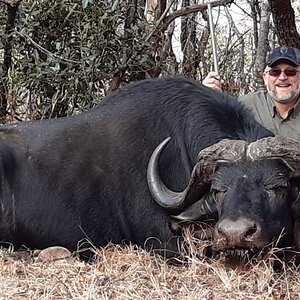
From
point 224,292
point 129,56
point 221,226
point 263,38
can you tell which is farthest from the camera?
point 263,38

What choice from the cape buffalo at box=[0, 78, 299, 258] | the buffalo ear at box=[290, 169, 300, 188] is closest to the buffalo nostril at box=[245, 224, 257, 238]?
the buffalo ear at box=[290, 169, 300, 188]

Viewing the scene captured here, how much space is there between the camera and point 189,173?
4.45 metres

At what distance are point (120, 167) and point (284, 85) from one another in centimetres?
165

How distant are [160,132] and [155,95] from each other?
11.9 inches

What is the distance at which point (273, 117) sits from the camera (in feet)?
18.4

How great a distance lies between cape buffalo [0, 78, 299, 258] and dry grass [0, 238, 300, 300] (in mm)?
507

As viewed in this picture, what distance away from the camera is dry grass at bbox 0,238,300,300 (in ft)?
10.8

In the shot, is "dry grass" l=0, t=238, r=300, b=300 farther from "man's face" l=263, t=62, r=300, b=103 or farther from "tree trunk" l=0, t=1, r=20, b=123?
"tree trunk" l=0, t=1, r=20, b=123

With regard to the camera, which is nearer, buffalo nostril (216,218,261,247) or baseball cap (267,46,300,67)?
buffalo nostril (216,218,261,247)

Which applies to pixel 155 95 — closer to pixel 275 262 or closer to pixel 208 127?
pixel 208 127

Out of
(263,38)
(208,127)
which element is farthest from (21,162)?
(263,38)

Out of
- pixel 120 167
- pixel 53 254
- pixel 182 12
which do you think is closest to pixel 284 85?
pixel 120 167

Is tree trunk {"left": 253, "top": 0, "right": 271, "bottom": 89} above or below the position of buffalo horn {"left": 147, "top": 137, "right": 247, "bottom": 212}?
above

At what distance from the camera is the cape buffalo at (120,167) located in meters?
4.41
